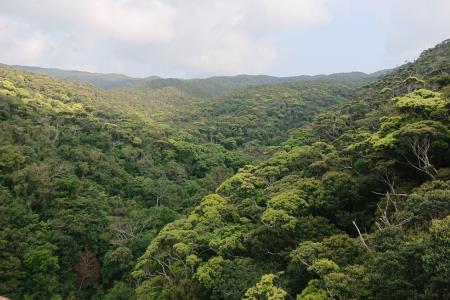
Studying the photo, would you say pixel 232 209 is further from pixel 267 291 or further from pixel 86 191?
pixel 86 191

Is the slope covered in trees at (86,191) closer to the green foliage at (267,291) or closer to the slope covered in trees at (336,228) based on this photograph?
the slope covered in trees at (336,228)

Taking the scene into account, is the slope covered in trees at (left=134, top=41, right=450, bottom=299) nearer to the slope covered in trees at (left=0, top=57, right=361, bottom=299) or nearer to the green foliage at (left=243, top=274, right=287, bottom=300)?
the green foliage at (left=243, top=274, right=287, bottom=300)

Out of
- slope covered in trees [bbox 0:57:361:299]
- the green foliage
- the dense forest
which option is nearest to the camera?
the dense forest

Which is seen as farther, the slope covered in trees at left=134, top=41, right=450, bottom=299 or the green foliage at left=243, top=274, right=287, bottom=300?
the green foliage at left=243, top=274, right=287, bottom=300

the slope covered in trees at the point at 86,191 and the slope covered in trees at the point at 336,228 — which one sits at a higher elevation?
the slope covered in trees at the point at 336,228

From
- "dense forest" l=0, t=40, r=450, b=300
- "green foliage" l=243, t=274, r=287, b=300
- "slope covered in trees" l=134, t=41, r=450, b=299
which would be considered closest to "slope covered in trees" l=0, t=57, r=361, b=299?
"dense forest" l=0, t=40, r=450, b=300

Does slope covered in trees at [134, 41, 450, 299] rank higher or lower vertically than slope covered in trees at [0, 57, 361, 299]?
higher

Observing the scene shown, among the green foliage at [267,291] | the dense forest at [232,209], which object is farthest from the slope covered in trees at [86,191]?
the green foliage at [267,291]

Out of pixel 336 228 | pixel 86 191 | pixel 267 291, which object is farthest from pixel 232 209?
pixel 86 191
